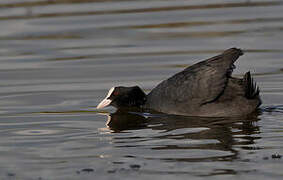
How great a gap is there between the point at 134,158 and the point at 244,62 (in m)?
5.89

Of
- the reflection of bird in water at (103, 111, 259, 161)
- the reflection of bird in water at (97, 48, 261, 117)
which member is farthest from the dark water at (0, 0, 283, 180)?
the reflection of bird in water at (97, 48, 261, 117)

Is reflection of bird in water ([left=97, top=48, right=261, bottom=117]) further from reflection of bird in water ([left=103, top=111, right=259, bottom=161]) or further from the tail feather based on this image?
reflection of bird in water ([left=103, top=111, right=259, bottom=161])

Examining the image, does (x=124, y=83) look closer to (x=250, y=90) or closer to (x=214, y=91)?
(x=214, y=91)

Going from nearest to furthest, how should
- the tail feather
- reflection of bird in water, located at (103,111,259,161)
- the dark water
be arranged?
the dark water
reflection of bird in water, located at (103,111,259,161)
the tail feather

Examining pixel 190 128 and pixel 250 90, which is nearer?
pixel 190 128

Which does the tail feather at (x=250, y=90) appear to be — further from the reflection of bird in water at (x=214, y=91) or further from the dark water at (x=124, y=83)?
the dark water at (x=124, y=83)

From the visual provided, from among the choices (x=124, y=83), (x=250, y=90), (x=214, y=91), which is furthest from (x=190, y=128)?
(x=124, y=83)

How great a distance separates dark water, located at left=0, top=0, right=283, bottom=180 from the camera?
678 cm

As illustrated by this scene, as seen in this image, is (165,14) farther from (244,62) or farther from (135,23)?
(244,62)

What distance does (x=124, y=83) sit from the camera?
37.4 ft

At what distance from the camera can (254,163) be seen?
6559 millimetres

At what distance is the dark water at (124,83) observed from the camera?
678 centimetres

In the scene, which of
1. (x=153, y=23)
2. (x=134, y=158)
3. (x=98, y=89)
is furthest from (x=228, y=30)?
(x=134, y=158)

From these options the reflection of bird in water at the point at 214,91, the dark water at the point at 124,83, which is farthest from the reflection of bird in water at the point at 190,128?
the reflection of bird in water at the point at 214,91
